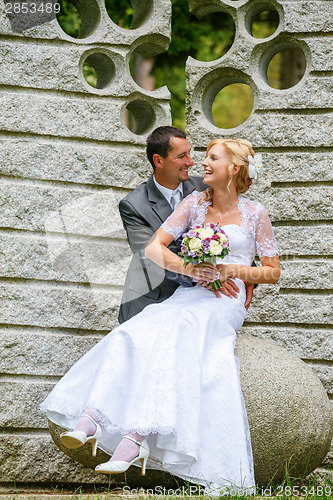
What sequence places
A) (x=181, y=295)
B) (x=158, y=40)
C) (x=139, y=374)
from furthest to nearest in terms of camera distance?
(x=158, y=40)
(x=181, y=295)
(x=139, y=374)

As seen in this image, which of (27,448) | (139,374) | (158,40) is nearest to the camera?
(139,374)

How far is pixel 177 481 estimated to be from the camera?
4508 mm

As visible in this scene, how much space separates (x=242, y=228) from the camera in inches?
191

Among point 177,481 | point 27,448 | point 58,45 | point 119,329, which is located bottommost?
point 27,448

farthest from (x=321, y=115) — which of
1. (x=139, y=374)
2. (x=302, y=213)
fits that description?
(x=139, y=374)

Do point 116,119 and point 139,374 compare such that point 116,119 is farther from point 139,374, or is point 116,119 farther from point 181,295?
point 139,374

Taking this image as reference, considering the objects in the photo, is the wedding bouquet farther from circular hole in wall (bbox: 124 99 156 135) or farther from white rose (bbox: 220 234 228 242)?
circular hole in wall (bbox: 124 99 156 135)

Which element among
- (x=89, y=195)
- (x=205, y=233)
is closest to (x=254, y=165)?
(x=205, y=233)

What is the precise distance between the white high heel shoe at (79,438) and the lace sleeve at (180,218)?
1460 millimetres

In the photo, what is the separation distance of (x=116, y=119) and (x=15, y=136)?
851 millimetres

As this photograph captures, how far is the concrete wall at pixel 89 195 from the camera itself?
5.63 m

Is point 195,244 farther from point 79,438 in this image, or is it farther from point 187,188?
point 79,438

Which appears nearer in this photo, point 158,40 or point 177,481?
point 177,481

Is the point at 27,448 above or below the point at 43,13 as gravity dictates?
below
